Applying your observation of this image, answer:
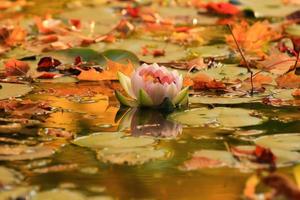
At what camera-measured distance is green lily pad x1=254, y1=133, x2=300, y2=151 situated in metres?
1.71

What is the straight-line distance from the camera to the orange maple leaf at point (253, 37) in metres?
2.97

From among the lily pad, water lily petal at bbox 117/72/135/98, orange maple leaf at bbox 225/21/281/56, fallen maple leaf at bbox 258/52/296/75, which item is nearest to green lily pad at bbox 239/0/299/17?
orange maple leaf at bbox 225/21/281/56

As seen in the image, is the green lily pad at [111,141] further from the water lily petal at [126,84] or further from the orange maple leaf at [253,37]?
the orange maple leaf at [253,37]

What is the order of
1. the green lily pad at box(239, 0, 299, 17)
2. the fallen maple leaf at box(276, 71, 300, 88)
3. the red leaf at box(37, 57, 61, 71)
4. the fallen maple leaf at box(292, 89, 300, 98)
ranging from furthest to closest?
the green lily pad at box(239, 0, 299, 17), the red leaf at box(37, 57, 61, 71), the fallen maple leaf at box(276, 71, 300, 88), the fallen maple leaf at box(292, 89, 300, 98)

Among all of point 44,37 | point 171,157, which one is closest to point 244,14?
point 44,37

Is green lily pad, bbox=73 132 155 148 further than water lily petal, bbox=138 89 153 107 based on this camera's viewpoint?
No

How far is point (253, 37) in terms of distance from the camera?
3076mm

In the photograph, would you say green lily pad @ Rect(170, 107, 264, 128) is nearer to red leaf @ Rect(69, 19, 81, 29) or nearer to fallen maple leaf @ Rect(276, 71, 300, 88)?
fallen maple leaf @ Rect(276, 71, 300, 88)

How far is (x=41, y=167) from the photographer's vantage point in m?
1.59

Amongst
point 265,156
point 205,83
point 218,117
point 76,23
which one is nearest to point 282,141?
point 265,156

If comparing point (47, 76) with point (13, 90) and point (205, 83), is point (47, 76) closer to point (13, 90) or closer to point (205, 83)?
point (13, 90)

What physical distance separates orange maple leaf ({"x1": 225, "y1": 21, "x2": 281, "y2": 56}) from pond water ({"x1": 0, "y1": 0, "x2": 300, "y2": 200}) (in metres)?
0.62

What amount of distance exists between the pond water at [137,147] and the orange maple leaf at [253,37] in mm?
621

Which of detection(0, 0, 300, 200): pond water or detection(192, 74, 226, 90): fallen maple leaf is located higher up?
detection(192, 74, 226, 90): fallen maple leaf
